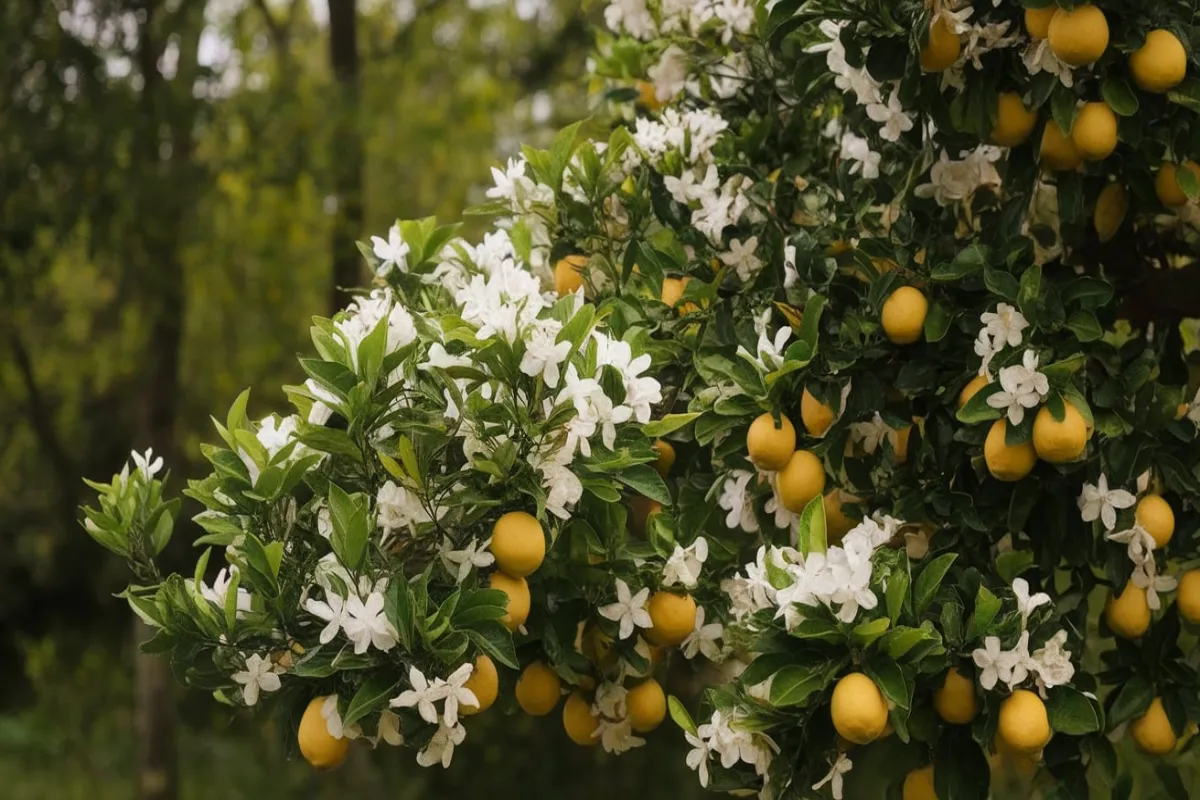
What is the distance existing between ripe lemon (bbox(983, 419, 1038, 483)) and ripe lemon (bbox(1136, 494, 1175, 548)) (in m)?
0.21

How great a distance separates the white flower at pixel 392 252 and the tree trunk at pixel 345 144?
262cm

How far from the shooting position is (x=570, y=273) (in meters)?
2.17

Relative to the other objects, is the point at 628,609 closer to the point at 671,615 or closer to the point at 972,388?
the point at 671,615

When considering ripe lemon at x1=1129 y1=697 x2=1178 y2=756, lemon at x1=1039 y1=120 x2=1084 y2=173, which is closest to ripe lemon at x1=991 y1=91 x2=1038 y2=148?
lemon at x1=1039 y1=120 x2=1084 y2=173

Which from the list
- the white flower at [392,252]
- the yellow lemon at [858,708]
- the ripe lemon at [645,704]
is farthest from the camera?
the white flower at [392,252]

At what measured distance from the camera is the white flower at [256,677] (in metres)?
1.64

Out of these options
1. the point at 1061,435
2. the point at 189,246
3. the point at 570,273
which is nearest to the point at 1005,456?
the point at 1061,435

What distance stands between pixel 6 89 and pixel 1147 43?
3777 mm

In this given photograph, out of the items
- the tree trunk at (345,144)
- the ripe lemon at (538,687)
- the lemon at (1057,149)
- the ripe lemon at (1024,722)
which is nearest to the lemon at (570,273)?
the ripe lemon at (538,687)

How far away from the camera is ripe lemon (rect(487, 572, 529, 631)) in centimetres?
163

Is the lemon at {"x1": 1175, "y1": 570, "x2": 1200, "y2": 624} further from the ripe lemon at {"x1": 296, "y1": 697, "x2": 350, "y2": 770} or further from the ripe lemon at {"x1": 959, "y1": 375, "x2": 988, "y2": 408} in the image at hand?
the ripe lemon at {"x1": 296, "y1": 697, "x2": 350, "y2": 770}

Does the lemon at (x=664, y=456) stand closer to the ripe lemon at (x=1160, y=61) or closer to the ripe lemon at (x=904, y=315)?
the ripe lemon at (x=904, y=315)

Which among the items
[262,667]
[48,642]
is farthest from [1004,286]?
[48,642]

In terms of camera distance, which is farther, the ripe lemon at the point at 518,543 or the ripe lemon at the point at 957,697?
the ripe lemon at the point at 957,697
